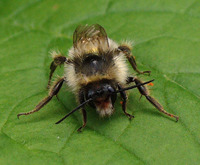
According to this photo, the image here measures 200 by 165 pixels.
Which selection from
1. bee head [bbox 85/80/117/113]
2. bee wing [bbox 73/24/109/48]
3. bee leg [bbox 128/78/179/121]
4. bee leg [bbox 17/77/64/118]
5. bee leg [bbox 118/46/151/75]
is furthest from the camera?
bee leg [bbox 118/46/151/75]

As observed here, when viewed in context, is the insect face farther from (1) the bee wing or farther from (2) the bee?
(1) the bee wing

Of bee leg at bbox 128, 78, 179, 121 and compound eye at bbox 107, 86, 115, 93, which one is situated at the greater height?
compound eye at bbox 107, 86, 115, 93

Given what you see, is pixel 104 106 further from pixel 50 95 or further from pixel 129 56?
pixel 129 56

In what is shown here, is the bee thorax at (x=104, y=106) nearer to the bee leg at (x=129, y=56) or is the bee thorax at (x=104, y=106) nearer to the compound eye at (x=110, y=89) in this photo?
the compound eye at (x=110, y=89)

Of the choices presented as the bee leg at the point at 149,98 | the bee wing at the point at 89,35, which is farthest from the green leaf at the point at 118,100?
the bee wing at the point at 89,35

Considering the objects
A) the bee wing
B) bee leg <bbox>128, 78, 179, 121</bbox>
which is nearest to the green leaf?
bee leg <bbox>128, 78, 179, 121</bbox>

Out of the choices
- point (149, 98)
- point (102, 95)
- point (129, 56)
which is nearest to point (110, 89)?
point (102, 95)
